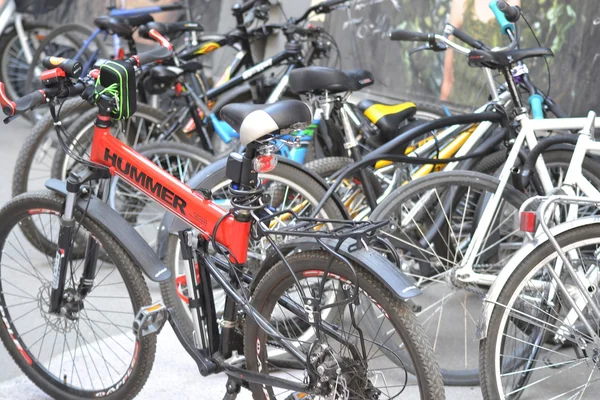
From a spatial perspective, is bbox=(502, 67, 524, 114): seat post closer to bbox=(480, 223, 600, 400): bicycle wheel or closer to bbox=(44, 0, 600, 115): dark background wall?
bbox=(480, 223, 600, 400): bicycle wheel

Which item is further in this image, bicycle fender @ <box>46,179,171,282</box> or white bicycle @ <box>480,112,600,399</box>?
bicycle fender @ <box>46,179,171,282</box>

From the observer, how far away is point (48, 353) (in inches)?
155

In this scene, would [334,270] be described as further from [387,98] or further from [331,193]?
[387,98]

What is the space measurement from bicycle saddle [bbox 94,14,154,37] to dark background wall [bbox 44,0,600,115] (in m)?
1.28

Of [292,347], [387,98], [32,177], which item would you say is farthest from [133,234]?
[387,98]

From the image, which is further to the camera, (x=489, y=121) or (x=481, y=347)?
(x=489, y=121)

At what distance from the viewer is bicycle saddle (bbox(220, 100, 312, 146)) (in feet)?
8.95

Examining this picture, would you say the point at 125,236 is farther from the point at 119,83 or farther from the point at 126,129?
the point at 126,129

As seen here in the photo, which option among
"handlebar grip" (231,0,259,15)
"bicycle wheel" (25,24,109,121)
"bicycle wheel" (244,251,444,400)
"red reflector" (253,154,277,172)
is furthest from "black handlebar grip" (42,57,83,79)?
"bicycle wheel" (25,24,109,121)

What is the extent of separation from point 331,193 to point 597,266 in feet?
3.76

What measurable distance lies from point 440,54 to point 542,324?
8.44ft

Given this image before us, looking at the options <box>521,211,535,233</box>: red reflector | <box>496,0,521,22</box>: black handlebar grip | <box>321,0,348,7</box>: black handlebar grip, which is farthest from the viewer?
<box>321,0,348,7</box>: black handlebar grip

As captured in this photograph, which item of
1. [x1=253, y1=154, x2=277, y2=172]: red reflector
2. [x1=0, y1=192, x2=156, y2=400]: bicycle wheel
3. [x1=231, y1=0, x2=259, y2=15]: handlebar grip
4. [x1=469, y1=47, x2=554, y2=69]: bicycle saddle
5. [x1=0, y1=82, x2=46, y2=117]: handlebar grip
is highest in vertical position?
[x1=231, y1=0, x2=259, y2=15]: handlebar grip

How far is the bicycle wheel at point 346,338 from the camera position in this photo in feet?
8.65
